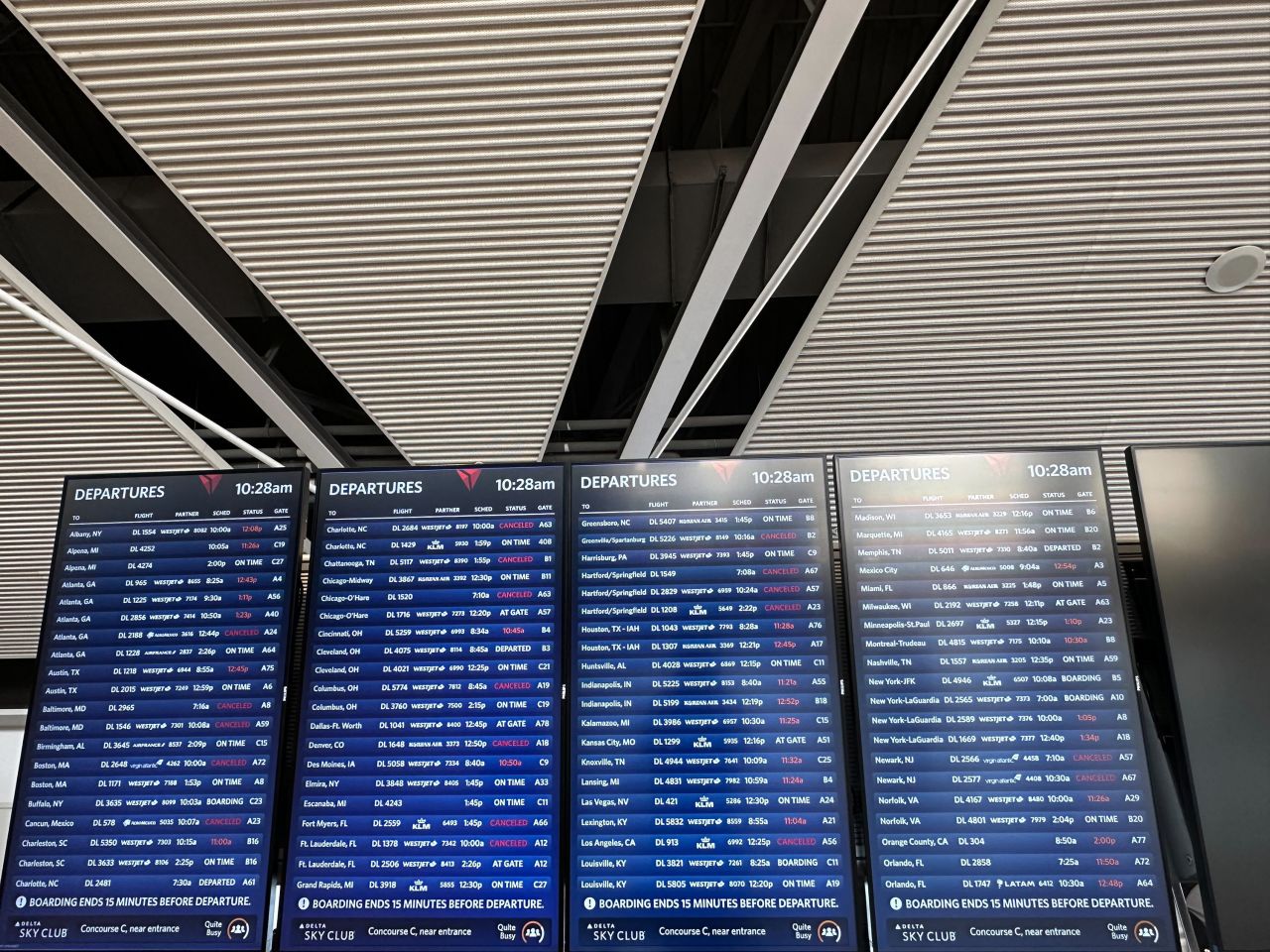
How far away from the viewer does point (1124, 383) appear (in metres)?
6.30

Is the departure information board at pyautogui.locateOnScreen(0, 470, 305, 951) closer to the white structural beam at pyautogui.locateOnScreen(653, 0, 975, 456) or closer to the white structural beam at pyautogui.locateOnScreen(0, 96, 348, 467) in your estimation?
the white structural beam at pyautogui.locateOnScreen(0, 96, 348, 467)

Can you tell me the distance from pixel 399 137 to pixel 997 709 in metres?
3.52

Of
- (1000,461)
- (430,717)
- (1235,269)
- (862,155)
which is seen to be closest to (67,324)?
(430,717)

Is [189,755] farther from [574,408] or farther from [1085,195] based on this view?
[574,408]

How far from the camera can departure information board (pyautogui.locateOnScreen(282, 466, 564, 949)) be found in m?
1.98

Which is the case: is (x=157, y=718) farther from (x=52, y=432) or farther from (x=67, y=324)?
(x=52, y=432)

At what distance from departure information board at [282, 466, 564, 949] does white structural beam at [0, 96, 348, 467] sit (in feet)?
9.64

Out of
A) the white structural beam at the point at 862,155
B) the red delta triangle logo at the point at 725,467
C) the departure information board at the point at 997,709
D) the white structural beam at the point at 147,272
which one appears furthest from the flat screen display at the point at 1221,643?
the white structural beam at the point at 147,272

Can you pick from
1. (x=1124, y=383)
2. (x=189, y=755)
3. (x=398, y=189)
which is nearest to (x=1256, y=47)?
(x=1124, y=383)

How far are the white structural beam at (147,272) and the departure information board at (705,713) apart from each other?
138 inches

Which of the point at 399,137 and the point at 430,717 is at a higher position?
the point at 399,137

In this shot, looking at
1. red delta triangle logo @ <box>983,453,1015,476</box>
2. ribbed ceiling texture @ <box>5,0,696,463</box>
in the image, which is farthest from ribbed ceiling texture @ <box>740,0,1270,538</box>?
ribbed ceiling texture @ <box>5,0,696,463</box>

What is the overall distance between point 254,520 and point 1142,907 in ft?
8.03

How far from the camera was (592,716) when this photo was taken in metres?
2.12
